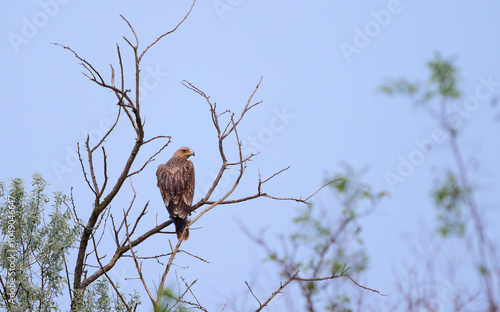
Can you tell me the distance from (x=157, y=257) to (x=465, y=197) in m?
3.50

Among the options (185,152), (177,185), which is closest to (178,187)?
(177,185)

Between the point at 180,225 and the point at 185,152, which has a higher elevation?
the point at 185,152

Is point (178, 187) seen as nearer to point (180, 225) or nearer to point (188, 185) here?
point (188, 185)

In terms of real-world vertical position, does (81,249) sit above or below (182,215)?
below

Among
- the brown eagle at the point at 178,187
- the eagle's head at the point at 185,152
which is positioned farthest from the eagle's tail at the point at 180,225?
the eagle's head at the point at 185,152

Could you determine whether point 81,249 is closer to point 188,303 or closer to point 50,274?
point 50,274

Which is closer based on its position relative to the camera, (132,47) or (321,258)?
(132,47)

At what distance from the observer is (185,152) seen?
28.0 feet

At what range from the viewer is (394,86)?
15.3 ft

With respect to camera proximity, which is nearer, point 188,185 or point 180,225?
point 180,225

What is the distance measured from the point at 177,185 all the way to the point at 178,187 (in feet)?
0.14

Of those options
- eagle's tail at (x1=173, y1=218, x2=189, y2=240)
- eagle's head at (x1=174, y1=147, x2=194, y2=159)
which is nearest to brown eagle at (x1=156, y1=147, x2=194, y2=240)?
eagle's tail at (x1=173, y1=218, x2=189, y2=240)

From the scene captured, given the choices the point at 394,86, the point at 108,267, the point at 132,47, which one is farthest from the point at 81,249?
the point at 394,86

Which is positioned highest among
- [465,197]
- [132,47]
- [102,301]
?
[132,47]
